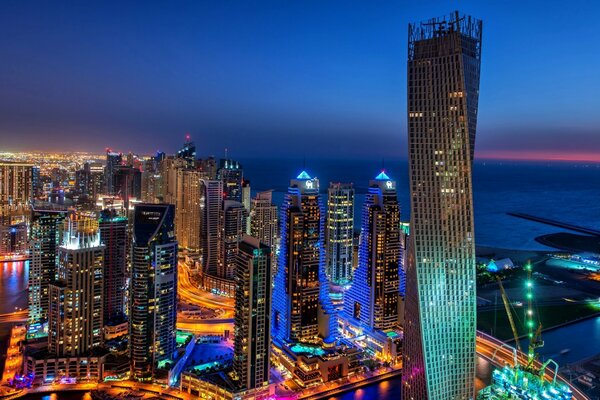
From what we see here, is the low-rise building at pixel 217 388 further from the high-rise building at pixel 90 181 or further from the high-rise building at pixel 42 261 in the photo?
the high-rise building at pixel 90 181

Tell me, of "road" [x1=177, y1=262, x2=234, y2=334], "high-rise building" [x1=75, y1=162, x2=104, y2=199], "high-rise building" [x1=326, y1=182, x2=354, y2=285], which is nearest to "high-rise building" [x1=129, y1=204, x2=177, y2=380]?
"road" [x1=177, y1=262, x2=234, y2=334]

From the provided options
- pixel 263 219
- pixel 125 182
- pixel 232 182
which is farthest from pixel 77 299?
pixel 125 182

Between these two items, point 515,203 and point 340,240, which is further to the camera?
point 515,203

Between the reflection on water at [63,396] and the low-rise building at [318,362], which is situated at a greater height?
the low-rise building at [318,362]

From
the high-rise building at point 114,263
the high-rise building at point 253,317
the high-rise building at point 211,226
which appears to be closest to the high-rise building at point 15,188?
the high-rise building at point 211,226

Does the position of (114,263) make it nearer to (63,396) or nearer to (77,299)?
(77,299)

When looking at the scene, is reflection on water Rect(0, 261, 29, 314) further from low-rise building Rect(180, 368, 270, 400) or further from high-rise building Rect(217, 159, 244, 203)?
high-rise building Rect(217, 159, 244, 203)

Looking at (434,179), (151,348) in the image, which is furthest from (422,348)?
(151,348)
